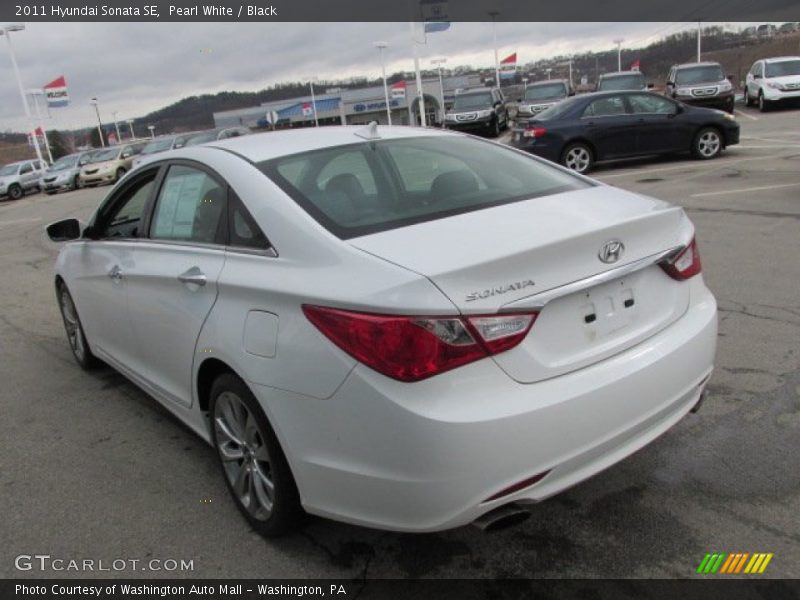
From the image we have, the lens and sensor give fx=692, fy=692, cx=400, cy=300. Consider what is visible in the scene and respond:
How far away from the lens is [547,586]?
2.50 meters

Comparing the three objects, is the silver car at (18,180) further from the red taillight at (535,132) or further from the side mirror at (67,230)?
the side mirror at (67,230)

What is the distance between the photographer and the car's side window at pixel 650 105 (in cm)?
1391

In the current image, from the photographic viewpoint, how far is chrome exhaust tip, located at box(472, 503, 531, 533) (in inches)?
89.1

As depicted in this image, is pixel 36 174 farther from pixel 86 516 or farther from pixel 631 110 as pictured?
pixel 86 516

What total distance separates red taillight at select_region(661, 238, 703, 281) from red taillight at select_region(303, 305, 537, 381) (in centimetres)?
87

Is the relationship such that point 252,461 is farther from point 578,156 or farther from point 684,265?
point 578,156

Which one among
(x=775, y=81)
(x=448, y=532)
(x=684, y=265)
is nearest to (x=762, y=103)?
(x=775, y=81)

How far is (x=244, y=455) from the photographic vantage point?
9.63ft

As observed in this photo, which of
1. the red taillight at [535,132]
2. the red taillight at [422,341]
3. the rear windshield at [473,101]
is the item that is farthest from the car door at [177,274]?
the rear windshield at [473,101]

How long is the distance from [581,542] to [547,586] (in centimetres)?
30

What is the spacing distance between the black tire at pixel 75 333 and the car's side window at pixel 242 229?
2.49m

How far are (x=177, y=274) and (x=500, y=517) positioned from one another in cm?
184
